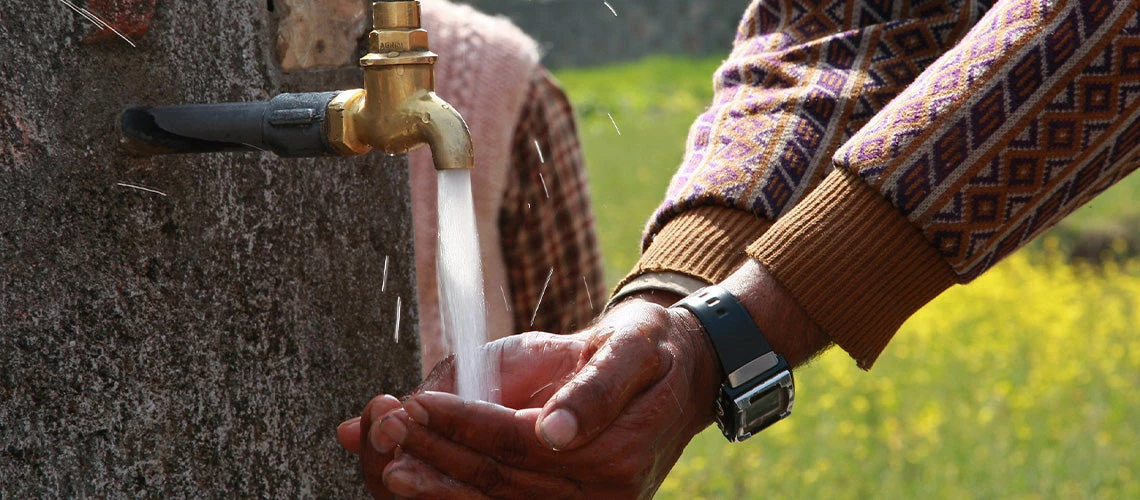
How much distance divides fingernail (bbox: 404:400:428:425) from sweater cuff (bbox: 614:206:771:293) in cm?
60

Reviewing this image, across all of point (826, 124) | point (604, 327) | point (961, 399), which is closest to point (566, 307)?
point (826, 124)

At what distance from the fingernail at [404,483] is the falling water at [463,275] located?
15 cm

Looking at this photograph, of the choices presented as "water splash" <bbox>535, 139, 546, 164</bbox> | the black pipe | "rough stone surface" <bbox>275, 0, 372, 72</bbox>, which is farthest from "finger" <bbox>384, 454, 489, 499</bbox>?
"water splash" <bbox>535, 139, 546, 164</bbox>

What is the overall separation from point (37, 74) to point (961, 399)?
4.97m

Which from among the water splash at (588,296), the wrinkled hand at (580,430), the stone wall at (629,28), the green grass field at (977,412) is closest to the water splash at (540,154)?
the water splash at (588,296)

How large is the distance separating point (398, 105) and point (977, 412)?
181 inches

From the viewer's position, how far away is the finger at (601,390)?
51.0 inches

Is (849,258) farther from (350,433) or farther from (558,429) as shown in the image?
(350,433)

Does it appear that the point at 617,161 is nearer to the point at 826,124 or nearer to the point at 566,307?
the point at 566,307

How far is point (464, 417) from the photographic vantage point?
1.30 metres

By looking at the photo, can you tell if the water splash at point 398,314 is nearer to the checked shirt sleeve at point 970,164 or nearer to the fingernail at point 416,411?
the fingernail at point 416,411

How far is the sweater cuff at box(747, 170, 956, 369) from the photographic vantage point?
1.61 metres

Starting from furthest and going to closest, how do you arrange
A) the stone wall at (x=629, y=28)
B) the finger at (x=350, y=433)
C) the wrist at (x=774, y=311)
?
the stone wall at (x=629, y=28)
the wrist at (x=774, y=311)
the finger at (x=350, y=433)

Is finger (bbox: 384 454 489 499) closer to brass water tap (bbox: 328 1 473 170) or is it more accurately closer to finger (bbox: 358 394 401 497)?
finger (bbox: 358 394 401 497)
